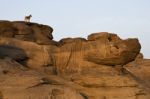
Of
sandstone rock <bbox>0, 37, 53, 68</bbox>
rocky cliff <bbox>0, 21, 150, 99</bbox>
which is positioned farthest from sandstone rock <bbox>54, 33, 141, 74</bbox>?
sandstone rock <bbox>0, 37, 53, 68</bbox>

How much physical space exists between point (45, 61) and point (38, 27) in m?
4.31

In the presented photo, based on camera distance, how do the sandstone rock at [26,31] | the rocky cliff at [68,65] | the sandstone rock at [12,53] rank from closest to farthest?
the rocky cliff at [68,65], the sandstone rock at [12,53], the sandstone rock at [26,31]

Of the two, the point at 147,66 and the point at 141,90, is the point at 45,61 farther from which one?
the point at 147,66

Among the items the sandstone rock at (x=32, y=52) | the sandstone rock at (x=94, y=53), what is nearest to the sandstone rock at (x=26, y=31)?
the sandstone rock at (x=32, y=52)

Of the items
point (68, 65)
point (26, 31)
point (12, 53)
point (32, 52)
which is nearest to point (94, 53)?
point (68, 65)

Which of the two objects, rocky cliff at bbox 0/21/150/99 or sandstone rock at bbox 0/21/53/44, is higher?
sandstone rock at bbox 0/21/53/44

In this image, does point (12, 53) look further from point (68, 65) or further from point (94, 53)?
point (94, 53)

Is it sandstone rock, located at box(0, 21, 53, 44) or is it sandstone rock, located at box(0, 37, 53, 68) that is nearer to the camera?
sandstone rock, located at box(0, 37, 53, 68)

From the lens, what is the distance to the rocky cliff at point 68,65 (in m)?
16.5

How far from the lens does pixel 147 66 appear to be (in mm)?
36719

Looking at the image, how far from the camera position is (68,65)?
2041 centimetres

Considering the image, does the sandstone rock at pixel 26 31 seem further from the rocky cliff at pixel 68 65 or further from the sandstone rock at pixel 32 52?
the sandstone rock at pixel 32 52

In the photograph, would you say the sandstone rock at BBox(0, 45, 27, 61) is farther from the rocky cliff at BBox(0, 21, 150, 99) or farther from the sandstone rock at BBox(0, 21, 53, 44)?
the sandstone rock at BBox(0, 21, 53, 44)

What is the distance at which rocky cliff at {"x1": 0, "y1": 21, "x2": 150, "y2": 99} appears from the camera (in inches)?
651
